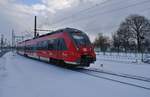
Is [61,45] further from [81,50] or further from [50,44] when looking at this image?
[50,44]

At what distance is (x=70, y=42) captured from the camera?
1875 centimetres

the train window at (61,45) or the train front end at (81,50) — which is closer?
the train front end at (81,50)

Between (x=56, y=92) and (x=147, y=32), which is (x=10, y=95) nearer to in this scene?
(x=56, y=92)

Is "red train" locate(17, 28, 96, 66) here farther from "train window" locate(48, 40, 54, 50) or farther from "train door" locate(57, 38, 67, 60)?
"train window" locate(48, 40, 54, 50)

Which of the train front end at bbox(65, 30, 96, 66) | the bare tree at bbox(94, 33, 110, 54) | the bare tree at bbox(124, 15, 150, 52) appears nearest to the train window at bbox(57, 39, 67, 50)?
the train front end at bbox(65, 30, 96, 66)

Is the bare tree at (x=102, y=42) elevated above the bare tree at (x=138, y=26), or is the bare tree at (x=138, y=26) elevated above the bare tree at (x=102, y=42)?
the bare tree at (x=138, y=26)

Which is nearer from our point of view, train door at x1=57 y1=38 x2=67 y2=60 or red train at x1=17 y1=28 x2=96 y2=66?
red train at x1=17 y1=28 x2=96 y2=66

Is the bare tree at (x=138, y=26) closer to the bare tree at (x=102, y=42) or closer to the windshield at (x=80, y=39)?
the bare tree at (x=102, y=42)

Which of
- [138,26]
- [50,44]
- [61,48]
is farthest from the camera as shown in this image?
[138,26]

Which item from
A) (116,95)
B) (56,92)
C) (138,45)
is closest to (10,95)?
(56,92)

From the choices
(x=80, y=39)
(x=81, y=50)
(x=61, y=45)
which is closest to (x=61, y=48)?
(x=61, y=45)

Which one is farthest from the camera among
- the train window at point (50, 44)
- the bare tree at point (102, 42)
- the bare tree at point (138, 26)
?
the bare tree at point (102, 42)

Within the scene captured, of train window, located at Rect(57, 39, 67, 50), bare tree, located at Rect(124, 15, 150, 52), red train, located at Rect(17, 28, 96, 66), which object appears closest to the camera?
red train, located at Rect(17, 28, 96, 66)

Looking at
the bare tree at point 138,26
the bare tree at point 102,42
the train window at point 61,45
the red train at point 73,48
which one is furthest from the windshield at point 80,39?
the bare tree at point 102,42
